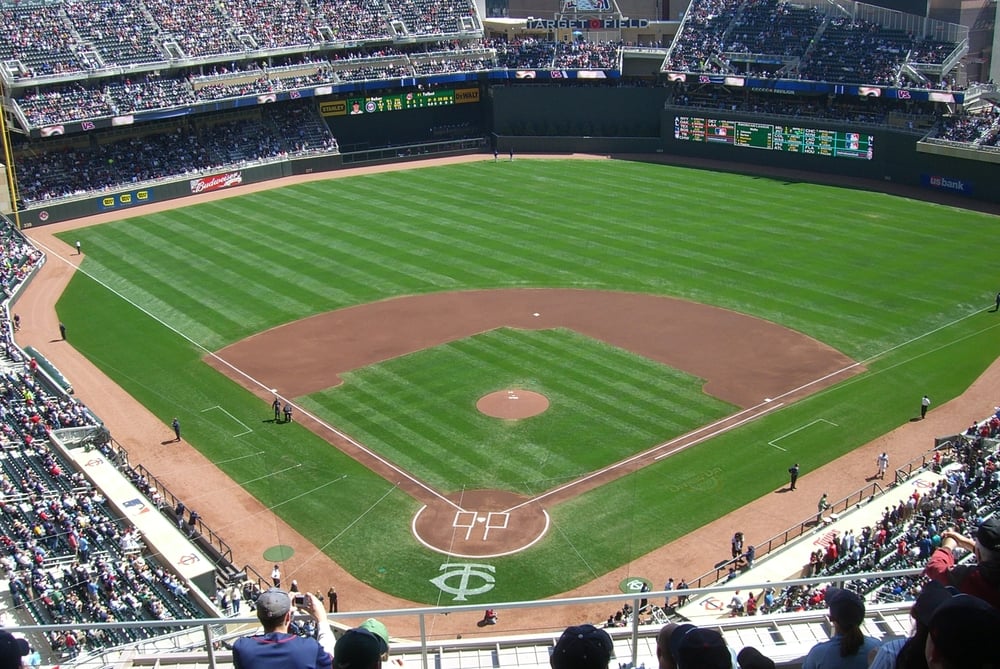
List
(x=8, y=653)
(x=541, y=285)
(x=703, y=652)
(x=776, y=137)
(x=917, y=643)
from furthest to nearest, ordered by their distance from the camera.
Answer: (x=776, y=137) → (x=541, y=285) → (x=8, y=653) → (x=703, y=652) → (x=917, y=643)

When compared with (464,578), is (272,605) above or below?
above

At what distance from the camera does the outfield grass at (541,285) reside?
92.6 ft

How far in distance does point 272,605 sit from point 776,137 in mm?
64502

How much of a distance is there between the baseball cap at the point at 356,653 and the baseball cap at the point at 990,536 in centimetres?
396

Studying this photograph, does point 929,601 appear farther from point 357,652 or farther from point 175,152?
point 175,152

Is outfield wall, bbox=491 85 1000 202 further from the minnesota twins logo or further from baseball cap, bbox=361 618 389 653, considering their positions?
baseball cap, bbox=361 618 389 653

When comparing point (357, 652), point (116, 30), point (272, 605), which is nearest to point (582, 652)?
point (357, 652)

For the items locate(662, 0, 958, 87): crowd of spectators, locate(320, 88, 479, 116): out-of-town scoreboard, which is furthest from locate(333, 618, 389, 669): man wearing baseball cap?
locate(320, 88, 479, 116): out-of-town scoreboard

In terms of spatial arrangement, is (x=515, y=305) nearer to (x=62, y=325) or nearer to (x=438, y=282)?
(x=438, y=282)

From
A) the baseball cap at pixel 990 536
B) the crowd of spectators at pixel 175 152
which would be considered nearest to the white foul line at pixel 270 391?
the crowd of spectators at pixel 175 152

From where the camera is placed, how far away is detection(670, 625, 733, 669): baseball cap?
573 centimetres

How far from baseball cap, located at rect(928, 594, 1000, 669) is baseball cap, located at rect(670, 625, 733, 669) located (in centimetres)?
117

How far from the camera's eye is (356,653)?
613 cm

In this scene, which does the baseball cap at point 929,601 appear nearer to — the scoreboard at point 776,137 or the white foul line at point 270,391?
the white foul line at point 270,391
